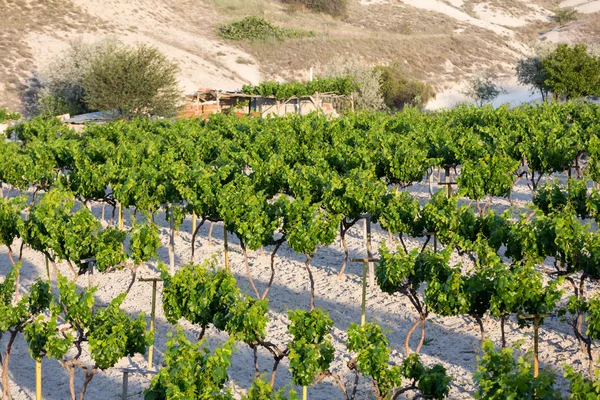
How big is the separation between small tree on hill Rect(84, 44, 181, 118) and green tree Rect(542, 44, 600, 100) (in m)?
22.2

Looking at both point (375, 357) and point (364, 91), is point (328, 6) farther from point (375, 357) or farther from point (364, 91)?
point (375, 357)

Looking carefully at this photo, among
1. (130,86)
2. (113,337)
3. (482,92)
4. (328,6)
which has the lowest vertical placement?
(482,92)

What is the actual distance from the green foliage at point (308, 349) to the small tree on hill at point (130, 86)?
27551mm

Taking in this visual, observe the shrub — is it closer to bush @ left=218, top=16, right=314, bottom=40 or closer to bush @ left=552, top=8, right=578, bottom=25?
bush @ left=218, top=16, right=314, bottom=40

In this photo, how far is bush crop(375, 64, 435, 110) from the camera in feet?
168

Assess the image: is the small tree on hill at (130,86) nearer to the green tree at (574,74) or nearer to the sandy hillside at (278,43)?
the sandy hillside at (278,43)

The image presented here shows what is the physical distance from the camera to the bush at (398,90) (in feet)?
168

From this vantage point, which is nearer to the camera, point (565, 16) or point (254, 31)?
point (254, 31)

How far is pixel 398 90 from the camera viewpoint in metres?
51.4

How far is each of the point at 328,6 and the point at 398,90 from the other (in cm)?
2954

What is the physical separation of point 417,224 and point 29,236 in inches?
250

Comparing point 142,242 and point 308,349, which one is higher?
point 308,349

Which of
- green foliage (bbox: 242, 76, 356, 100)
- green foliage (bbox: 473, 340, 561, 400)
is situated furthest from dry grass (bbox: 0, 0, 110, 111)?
green foliage (bbox: 473, 340, 561, 400)

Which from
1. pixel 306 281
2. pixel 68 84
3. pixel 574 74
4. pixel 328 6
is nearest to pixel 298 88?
pixel 68 84
